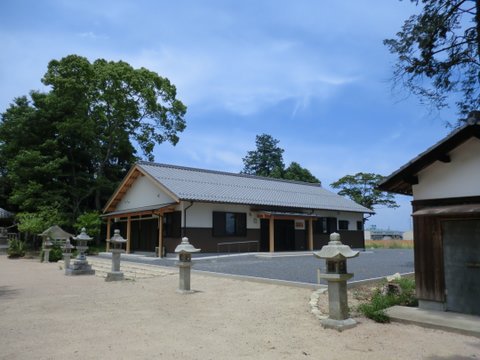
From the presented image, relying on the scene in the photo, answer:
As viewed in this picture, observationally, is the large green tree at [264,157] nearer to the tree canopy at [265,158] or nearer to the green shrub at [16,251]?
the tree canopy at [265,158]

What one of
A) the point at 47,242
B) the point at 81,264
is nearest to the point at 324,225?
the point at 81,264

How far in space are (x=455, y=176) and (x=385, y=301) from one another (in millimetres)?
2699

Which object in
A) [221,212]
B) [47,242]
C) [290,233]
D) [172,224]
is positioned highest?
[221,212]

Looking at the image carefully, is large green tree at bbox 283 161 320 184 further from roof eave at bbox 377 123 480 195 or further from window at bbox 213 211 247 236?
roof eave at bbox 377 123 480 195

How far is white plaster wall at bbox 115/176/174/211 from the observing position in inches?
821

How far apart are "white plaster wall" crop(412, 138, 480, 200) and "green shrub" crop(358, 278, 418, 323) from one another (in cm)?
210

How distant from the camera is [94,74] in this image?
2839 cm

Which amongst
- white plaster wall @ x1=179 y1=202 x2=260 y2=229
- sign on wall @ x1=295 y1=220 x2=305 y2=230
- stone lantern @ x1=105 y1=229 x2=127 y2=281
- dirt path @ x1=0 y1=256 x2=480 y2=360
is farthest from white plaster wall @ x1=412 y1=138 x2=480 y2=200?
sign on wall @ x1=295 y1=220 x2=305 y2=230

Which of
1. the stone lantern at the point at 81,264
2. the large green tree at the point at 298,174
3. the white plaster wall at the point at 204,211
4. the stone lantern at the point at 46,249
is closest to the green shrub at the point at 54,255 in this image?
the stone lantern at the point at 46,249

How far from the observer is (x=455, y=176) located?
22.9ft

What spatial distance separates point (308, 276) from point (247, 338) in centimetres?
580

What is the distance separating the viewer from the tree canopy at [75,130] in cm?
2716

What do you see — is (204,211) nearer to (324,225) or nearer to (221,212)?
(221,212)

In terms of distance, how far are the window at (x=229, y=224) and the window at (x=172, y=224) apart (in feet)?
5.96
